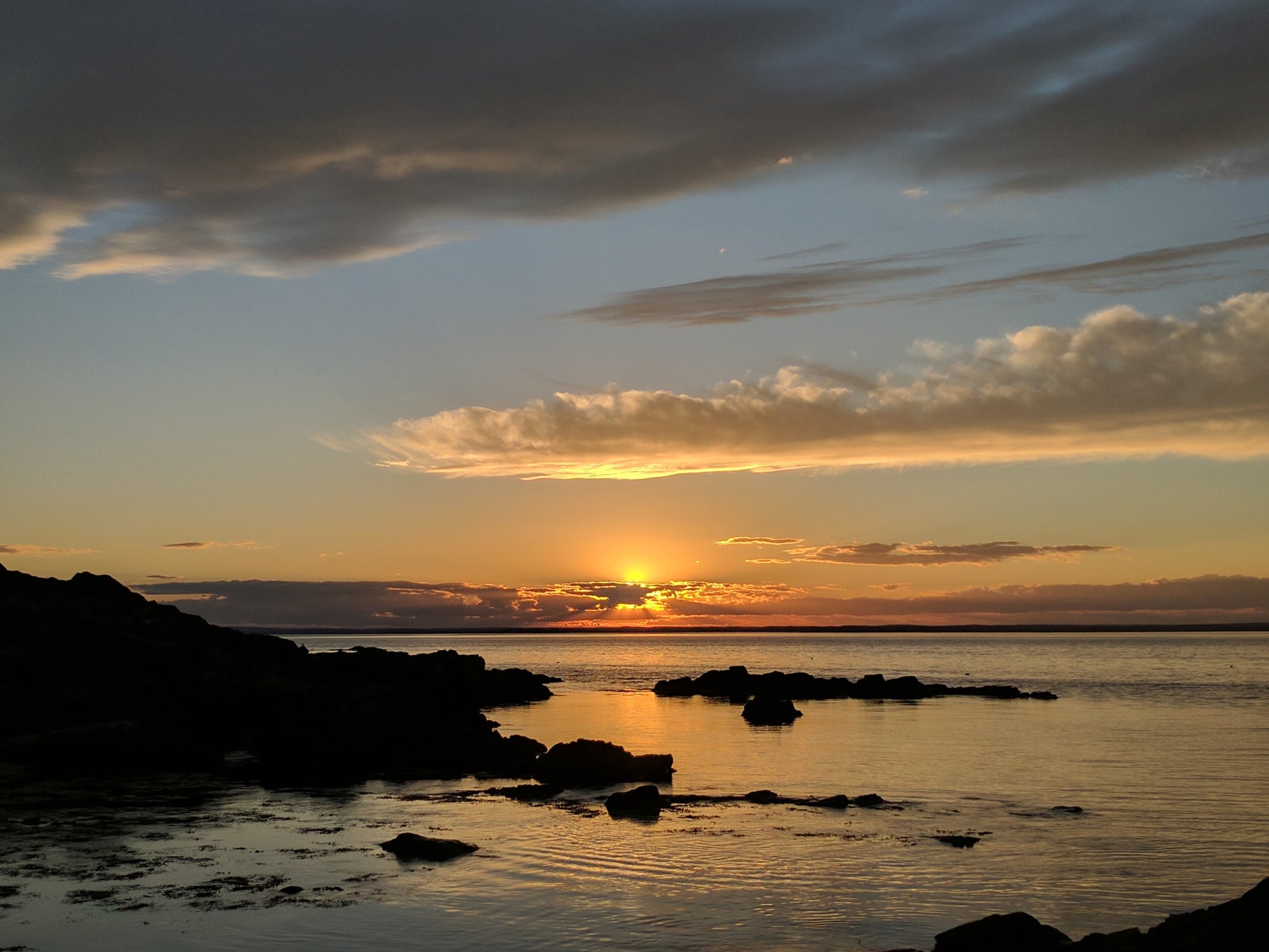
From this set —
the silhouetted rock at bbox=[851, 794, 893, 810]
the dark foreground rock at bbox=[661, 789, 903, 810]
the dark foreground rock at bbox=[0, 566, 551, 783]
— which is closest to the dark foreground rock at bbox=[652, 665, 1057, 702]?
the dark foreground rock at bbox=[0, 566, 551, 783]

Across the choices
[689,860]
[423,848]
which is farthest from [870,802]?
[423,848]

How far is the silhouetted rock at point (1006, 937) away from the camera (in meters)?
15.4

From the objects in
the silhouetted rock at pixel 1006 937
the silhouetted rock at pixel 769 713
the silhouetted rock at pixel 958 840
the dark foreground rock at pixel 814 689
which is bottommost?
the dark foreground rock at pixel 814 689

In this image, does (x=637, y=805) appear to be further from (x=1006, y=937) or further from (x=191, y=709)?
(x=191, y=709)

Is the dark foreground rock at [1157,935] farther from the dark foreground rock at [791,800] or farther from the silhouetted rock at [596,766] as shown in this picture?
the silhouetted rock at [596,766]

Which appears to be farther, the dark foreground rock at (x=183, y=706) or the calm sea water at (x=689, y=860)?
the dark foreground rock at (x=183, y=706)

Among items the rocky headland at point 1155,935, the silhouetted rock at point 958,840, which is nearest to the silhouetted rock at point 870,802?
the silhouetted rock at point 958,840

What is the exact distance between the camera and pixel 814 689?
92.4m

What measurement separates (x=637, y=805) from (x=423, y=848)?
26.7 ft

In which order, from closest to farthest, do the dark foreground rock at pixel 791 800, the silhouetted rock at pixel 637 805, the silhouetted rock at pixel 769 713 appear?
the silhouetted rock at pixel 637 805 → the dark foreground rock at pixel 791 800 → the silhouetted rock at pixel 769 713

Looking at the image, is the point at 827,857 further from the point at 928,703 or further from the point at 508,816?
the point at 928,703

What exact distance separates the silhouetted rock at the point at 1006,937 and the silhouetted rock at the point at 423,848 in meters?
12.8

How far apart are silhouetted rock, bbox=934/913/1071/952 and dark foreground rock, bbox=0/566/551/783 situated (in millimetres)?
26478

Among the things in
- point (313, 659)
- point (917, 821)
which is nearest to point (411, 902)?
point (917, 821)
